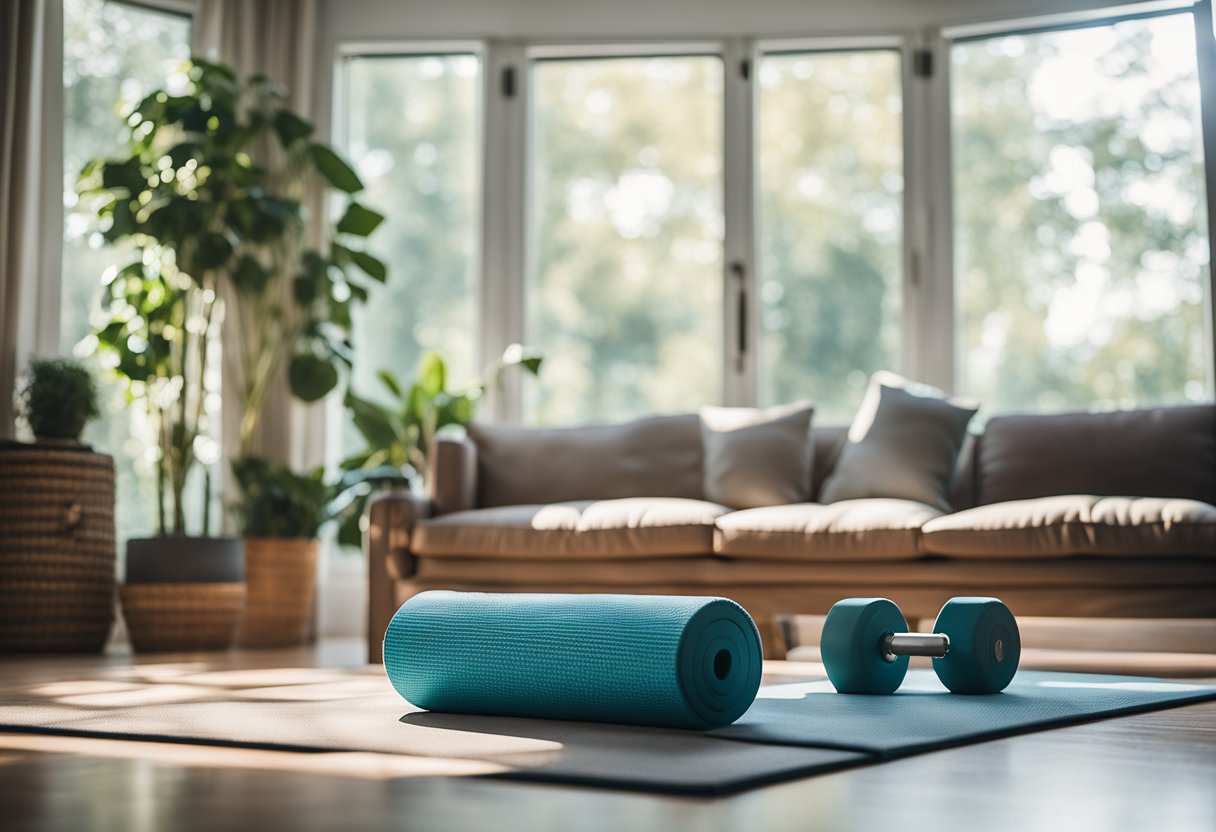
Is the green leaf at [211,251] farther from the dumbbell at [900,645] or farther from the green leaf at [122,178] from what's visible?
the dumbbell at [900,645]

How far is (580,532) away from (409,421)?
1.28 m

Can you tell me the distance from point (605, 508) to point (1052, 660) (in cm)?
136

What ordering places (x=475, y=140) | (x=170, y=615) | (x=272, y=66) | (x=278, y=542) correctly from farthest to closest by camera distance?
Result: (x=475, y=140) → (x=272, y=66) → (x=278, y=542) → (x=170, y=615)

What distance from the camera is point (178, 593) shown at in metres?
4.17

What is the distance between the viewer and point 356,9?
17.7 ft

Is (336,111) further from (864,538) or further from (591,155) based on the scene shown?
(864,538)

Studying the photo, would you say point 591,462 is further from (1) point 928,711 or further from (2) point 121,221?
(1) point 928,711

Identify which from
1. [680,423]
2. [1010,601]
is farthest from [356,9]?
[1010,601]

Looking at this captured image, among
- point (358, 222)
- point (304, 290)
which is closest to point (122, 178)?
point (304, 290)

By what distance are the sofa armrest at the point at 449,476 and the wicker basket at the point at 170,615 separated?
0.77 meters

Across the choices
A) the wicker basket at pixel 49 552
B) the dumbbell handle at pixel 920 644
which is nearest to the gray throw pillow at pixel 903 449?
the dumbbell handle at pixel 920 644

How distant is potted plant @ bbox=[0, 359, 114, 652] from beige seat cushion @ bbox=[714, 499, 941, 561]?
203 cm

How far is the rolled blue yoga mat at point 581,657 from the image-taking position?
67.0 inches

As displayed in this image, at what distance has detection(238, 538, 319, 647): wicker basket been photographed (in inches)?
179
